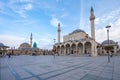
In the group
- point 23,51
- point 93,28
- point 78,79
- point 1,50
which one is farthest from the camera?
point 23,51

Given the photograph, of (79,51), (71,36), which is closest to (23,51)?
(71,36)

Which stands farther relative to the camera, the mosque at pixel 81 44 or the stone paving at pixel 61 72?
the mosque at pixel 81 44

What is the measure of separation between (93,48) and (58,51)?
26.5m

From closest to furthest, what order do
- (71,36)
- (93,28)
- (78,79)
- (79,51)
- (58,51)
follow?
(78,79) < (93,28) < (79,51) < (71,36) < (58,51)

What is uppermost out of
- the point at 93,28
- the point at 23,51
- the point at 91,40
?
the point at 93,28

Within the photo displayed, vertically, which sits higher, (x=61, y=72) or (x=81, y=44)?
(x=81, y=44)

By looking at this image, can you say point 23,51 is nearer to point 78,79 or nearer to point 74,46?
point 74,46

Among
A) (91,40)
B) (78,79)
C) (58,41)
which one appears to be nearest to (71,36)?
(58,41)

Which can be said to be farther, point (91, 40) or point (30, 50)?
point (30, 50)

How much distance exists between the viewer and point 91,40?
148 feet

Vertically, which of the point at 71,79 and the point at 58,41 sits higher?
the point at 58,41

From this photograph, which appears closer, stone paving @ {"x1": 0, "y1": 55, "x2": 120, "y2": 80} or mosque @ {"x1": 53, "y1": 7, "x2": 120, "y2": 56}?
stone paving @ {"x1": 0, "y1": 55, "x2": 120, "y2": 80}

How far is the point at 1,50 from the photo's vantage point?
50031 millimetres

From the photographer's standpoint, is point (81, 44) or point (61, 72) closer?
point (61, 72)
